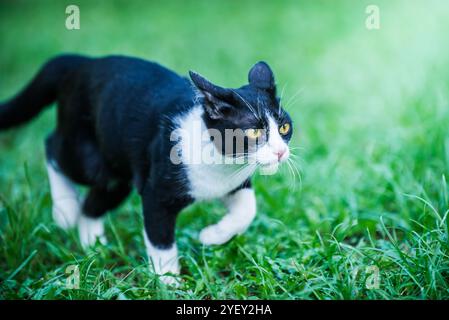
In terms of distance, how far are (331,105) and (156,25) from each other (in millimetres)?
2447

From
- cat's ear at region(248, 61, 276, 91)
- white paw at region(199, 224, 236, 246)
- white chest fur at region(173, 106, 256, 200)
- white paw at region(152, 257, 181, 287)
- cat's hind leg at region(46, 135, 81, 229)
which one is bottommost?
white paw at region(152, 257, 181, 287)

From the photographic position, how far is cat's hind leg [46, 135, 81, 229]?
330 cm

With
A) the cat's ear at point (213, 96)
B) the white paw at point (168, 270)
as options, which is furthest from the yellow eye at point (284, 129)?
the white paw at point (168, 270)

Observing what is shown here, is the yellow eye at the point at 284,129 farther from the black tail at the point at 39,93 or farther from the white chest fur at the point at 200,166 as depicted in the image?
the black tail at the point at 39,93

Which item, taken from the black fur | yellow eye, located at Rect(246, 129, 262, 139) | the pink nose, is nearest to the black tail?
the black fur

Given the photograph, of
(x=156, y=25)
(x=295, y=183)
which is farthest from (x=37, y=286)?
(x=156, y=25)

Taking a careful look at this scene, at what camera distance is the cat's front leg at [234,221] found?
9.05 feet

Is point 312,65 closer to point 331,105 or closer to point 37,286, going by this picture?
point 331,105

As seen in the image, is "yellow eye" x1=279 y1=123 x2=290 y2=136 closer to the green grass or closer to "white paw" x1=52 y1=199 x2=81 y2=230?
the green grass

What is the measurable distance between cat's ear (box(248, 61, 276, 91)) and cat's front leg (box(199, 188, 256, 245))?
0.53m

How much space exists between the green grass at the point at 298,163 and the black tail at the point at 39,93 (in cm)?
42

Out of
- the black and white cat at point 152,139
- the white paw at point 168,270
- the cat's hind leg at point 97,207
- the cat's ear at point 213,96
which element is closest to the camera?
the cat's ear at point 213,96

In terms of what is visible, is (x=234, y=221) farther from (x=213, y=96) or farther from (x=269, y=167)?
(x=213, y=96)
